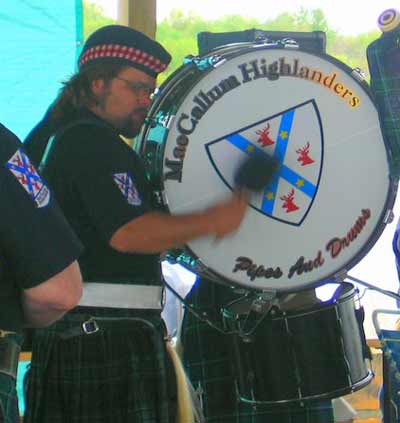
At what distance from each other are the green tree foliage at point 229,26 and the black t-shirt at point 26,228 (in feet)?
4.99

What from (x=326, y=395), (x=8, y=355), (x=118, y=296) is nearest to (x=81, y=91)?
(x=118, y=296)

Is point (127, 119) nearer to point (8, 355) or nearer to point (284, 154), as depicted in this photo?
point (284, 154)

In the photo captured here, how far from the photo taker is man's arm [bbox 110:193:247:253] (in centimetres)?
184

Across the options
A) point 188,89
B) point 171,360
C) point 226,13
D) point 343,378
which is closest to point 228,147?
point 188,89

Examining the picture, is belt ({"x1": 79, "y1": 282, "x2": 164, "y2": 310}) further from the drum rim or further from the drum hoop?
the drum rim

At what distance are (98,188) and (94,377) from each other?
47cm

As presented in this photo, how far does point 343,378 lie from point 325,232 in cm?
41

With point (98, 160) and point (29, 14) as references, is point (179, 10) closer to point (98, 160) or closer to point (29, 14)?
point (29, 14)

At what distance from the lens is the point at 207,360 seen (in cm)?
241

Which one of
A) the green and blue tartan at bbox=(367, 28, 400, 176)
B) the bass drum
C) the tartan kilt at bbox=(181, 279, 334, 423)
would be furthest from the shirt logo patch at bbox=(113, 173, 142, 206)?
the green and blue tartan at bbox=(367, 28, 400, 176)

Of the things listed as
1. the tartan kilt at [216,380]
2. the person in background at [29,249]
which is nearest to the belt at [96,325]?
the tartan kilt at [216,380]

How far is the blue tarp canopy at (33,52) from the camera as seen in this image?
2693 millimetres

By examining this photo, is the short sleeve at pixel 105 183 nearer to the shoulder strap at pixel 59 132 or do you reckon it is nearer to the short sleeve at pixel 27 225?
the shoulder strap at pixel 59 132

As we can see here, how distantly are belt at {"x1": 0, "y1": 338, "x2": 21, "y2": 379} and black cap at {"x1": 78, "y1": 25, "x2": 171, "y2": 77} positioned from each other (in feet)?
2.81
